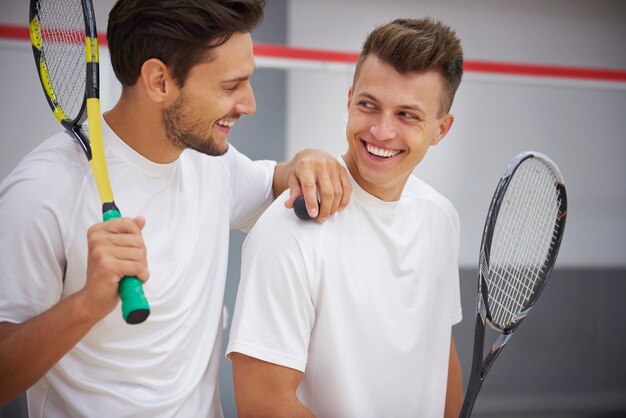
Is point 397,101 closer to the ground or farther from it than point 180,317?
farther from it

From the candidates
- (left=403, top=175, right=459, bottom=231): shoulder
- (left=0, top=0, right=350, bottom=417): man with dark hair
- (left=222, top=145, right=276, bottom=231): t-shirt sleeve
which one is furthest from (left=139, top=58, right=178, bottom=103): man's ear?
(left=403, top=175, right=459, bottom=231): shoulder

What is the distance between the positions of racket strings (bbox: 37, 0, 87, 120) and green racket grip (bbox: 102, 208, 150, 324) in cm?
47

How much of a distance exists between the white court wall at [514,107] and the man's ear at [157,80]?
1.47 m

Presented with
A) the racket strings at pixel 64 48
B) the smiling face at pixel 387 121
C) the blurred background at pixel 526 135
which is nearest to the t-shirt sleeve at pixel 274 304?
the smiling face at pixel 387 121

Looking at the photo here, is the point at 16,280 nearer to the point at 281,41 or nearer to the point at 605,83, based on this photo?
the point at 281,41

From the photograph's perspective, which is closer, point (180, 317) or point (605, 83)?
point (180, 317)

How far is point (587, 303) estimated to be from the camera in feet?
9.68

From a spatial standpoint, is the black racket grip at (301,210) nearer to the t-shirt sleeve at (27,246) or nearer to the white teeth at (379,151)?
the white teeth at (379,151)

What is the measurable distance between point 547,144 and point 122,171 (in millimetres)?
2099

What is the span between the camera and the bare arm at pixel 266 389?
114 centimetres

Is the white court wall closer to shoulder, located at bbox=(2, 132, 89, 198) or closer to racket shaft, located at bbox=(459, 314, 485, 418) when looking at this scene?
racket shaft, located at bbox=(459, 314, 485, 418)

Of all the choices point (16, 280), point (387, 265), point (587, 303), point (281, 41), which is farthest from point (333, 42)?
point (16, 280)

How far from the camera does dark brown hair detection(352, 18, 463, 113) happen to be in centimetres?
127

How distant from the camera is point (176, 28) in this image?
1161 millimetres
